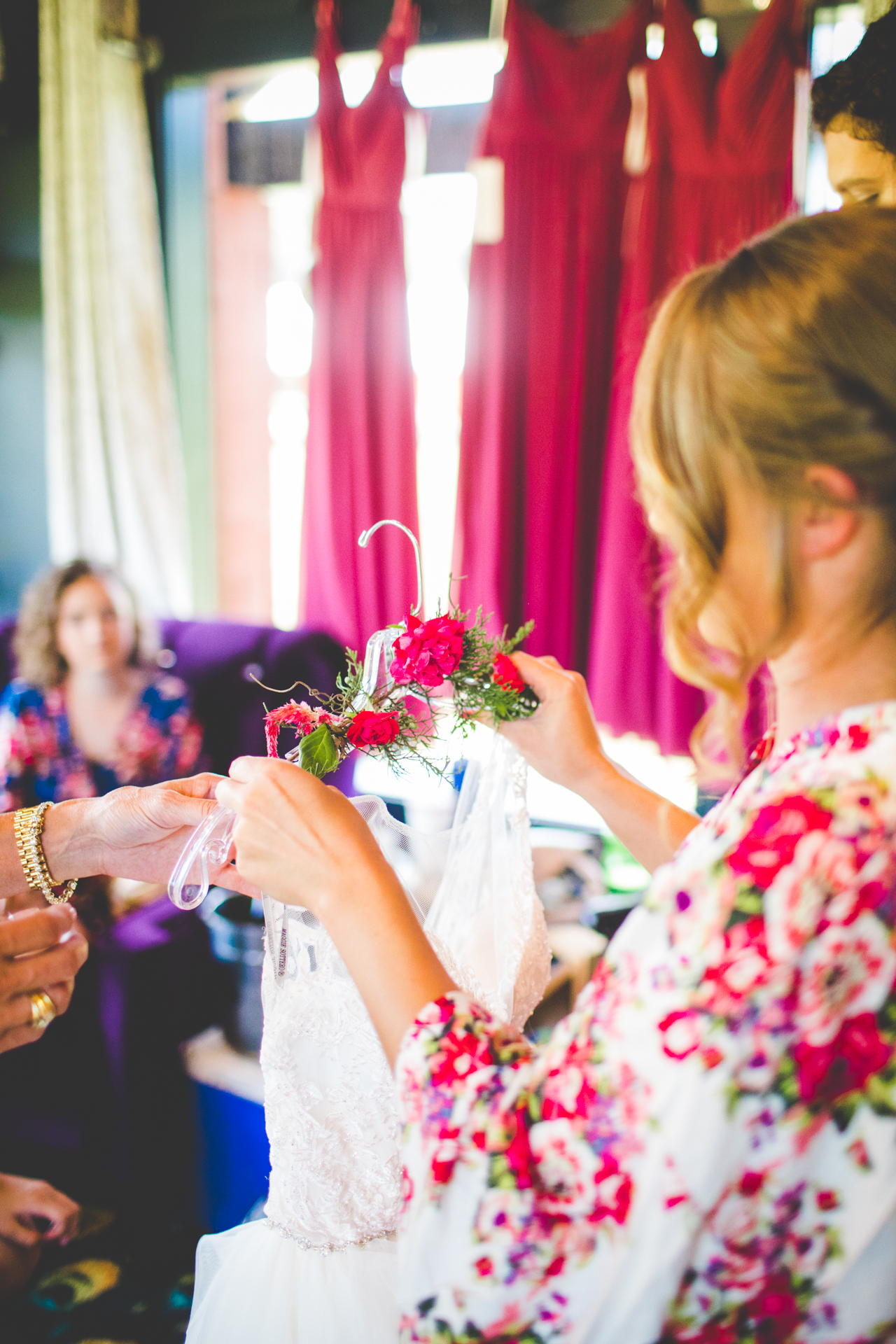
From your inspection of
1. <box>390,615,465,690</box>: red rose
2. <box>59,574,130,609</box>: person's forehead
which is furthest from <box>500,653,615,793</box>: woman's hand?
<box>59,574,130,609</box>: person's forehead

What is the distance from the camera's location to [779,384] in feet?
1.94

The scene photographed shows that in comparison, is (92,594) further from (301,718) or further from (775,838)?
(775,838)

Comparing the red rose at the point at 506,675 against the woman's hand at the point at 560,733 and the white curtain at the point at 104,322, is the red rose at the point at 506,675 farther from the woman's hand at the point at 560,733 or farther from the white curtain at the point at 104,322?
the white curtain at the point at 104,322

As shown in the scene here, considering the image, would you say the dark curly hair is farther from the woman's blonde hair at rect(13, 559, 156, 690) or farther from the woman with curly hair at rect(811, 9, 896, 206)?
the woman's blonde hair at rect(13, 559, 156, 690)

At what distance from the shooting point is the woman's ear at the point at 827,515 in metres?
0.60

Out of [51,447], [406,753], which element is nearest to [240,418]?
[51,447]

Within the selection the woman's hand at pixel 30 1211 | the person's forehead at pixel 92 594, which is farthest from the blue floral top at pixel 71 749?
the woman's hand at pixel 30 1211

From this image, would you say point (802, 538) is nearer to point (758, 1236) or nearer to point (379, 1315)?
point (758, 1236)

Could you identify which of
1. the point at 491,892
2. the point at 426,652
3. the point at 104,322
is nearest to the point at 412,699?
the point at 426,652

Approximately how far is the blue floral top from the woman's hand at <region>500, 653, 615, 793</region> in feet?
4.57

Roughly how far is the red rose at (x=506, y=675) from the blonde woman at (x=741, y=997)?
442mm

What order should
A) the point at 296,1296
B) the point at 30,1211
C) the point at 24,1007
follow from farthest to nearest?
the point at 30,1211, the point at 24,1007, the point at 296,1296

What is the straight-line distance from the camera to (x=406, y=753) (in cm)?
109

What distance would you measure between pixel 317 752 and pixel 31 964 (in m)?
0.45
